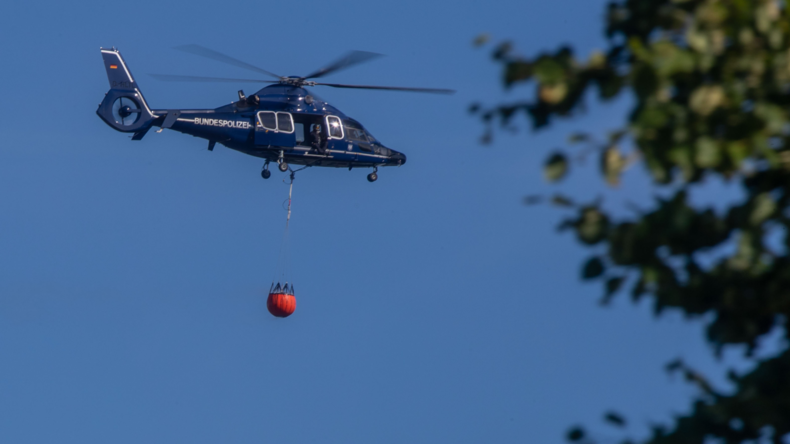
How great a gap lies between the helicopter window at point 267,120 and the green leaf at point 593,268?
3048 cm

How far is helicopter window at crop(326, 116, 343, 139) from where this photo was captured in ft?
127

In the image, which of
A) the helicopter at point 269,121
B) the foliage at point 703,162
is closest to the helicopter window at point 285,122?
the helicopter at point 269,121

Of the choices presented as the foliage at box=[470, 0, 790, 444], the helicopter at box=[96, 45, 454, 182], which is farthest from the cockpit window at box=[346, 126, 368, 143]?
the foliage at box=[470, 0, 790, 444]

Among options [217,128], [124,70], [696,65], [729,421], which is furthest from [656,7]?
[124,70]

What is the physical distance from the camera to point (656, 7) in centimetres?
770

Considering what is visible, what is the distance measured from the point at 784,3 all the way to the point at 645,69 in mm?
1144

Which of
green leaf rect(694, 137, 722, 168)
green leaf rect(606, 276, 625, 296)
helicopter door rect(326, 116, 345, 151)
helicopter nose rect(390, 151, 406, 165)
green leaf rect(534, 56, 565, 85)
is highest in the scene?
helicopter nose rect(390, 151, 406, 165)

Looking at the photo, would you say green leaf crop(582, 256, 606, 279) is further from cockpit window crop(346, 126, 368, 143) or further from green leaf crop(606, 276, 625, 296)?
cockpit window crop(346, 126, 368, 143)

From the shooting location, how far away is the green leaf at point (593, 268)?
7.43m

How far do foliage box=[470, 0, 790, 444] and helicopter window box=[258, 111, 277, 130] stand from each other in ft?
98.5

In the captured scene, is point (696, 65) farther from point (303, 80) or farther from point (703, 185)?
point (303, 80)

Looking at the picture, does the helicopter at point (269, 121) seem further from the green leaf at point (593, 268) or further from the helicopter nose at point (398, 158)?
the green leaf at point (593, 268)

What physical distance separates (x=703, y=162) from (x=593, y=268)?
1044 mm

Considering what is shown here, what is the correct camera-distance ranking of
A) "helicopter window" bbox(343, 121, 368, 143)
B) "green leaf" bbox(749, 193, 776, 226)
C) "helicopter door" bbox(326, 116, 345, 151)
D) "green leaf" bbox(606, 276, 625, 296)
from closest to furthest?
1. "green leaf" bbox(749, 193, 776, 226)
2. "green leaf" bbox(606, 276, 625, 296)
3. "helicopter door" bbox(326, 116, 345, 151)
4. "helicopter window" bbox(343, 121, 368, 143)
